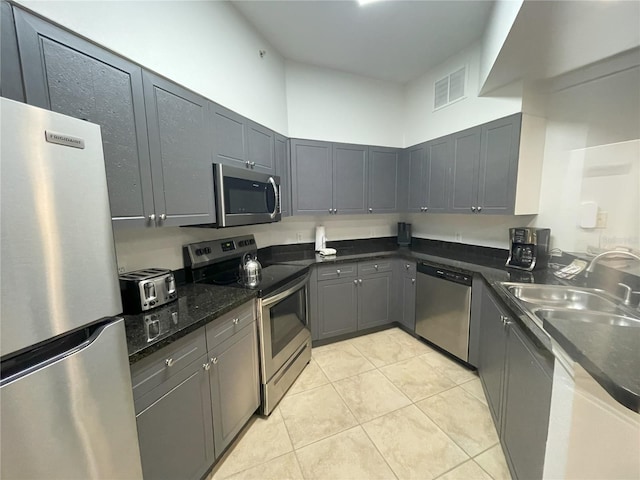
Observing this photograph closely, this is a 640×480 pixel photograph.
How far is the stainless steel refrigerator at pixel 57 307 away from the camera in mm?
590

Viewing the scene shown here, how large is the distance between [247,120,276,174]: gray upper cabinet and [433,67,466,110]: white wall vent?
1945 mm

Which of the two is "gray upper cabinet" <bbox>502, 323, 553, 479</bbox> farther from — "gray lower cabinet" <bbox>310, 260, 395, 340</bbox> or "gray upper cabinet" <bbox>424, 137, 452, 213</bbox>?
"gray upper cabinet" <bbox>424, 137, 452, 213</bbox>

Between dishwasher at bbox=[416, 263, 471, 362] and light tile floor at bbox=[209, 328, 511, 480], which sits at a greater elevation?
dishwasher at bbox=[416, 263, 471, 362]

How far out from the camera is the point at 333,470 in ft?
4.80

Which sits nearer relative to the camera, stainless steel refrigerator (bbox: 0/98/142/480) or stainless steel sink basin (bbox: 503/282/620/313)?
stainless steel refrigerator (bbox: 0/98/142/480)

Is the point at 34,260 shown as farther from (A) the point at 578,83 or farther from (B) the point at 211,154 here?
(A) the point at 578,83

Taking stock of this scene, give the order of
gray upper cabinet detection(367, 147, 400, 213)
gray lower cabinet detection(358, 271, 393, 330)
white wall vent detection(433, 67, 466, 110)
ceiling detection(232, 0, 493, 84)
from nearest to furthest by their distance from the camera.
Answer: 1. ceiling detection(232, 0, 493, 84)
2. white wall vent detection(433, 67, 466, 110)
3. gray lower cabinet detection(358, 271, 393, 330)
4. gray upper cabinet detection(367, 147, 400, 213)

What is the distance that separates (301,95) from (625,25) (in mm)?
2418

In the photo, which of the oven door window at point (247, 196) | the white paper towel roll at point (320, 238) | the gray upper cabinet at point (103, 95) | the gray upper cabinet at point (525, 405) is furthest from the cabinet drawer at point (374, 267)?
the gray upper cabinet at point (103, 95)

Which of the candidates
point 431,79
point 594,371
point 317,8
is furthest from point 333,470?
point 431,79

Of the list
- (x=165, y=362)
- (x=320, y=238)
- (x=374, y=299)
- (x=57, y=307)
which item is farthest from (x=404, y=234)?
(x=57, y=307)

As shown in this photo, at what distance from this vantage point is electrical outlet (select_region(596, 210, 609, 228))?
178 cm

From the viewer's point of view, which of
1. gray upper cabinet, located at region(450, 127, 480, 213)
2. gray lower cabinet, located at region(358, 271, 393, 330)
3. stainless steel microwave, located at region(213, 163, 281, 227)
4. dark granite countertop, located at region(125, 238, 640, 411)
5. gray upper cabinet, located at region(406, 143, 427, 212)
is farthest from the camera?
gray upper cabinet, located at region(406, 143, 427, 212)

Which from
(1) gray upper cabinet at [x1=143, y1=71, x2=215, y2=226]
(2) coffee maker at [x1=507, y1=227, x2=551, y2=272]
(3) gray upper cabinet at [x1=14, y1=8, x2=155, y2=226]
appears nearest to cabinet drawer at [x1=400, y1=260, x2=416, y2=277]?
(2) coffee maker at [x1=507, y1=227, x2=551, y2=272]
